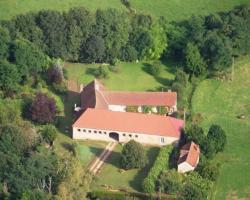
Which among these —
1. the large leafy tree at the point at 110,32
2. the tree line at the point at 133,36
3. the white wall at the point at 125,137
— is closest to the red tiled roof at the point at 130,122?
the white wall at the point at 125,137

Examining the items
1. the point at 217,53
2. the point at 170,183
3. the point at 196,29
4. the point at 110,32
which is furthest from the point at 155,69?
the point at 170,183

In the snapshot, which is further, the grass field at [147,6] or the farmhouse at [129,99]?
the grass field at [147,6]

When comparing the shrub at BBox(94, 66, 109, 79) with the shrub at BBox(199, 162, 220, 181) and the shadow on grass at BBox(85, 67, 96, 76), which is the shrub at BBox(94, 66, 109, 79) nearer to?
the shadow on grass at BBox(85, 67, 96, 76)

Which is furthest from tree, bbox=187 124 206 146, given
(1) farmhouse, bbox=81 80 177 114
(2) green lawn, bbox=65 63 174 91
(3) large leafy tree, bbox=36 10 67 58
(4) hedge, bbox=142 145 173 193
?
(3) large leafy tree, bbox=36 10 67 58

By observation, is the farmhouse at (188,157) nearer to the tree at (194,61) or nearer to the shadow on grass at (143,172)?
the shadow on grass at (143,172)

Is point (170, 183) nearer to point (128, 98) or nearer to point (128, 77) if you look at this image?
point (128, 98)

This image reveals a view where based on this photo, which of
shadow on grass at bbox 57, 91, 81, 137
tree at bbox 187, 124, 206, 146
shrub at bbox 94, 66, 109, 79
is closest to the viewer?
tree at bbox 187, 124, 206, 146
